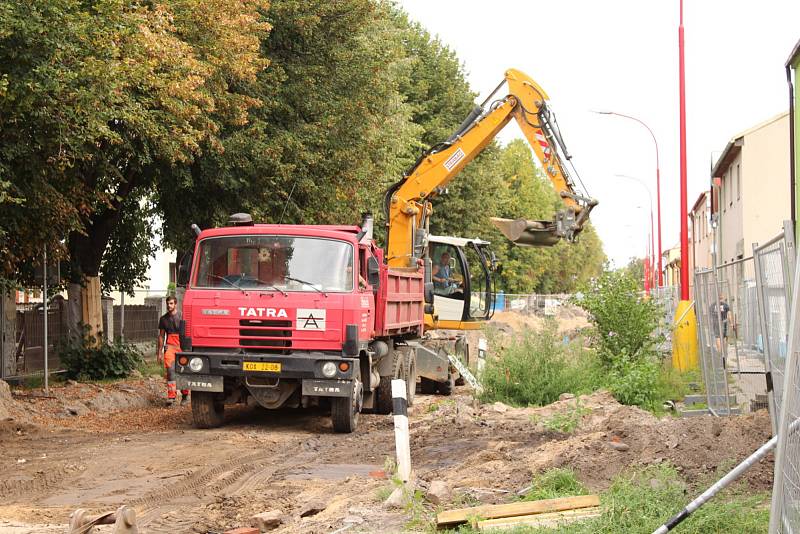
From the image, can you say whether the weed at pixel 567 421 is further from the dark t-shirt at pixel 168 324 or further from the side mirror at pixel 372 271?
the dark t-shirt at pixel 168 324

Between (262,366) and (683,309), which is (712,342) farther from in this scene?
(683,309)

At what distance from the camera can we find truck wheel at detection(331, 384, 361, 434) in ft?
47.3

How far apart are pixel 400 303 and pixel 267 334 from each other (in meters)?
3.67

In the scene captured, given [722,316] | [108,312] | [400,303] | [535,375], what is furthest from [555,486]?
[108,312]

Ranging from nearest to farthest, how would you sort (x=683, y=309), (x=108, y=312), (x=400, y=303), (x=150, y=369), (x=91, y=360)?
(x=400, y=303) → (x=683, y=309) → (x=91, y=360) → (x=150, y=369) → (x=108, y=312)

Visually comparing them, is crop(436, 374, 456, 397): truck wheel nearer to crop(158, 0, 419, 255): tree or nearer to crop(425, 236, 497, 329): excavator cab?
crop(425, 236, 497, 329): excavator cab

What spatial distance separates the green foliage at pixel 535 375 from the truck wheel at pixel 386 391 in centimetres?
195

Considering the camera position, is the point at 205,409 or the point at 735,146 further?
the point at 735,146

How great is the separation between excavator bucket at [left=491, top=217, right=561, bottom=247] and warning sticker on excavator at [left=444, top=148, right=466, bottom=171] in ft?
6.60

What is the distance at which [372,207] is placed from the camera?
31.0m

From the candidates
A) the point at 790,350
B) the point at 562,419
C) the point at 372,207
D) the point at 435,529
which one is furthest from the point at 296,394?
the point at 372,207

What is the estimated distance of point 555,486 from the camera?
854cm

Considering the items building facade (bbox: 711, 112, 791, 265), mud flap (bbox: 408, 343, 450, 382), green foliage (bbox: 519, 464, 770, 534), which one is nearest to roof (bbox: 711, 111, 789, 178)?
building facade (bbox: 711, 112, 791, 265)

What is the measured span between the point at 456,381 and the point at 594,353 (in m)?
4.57
